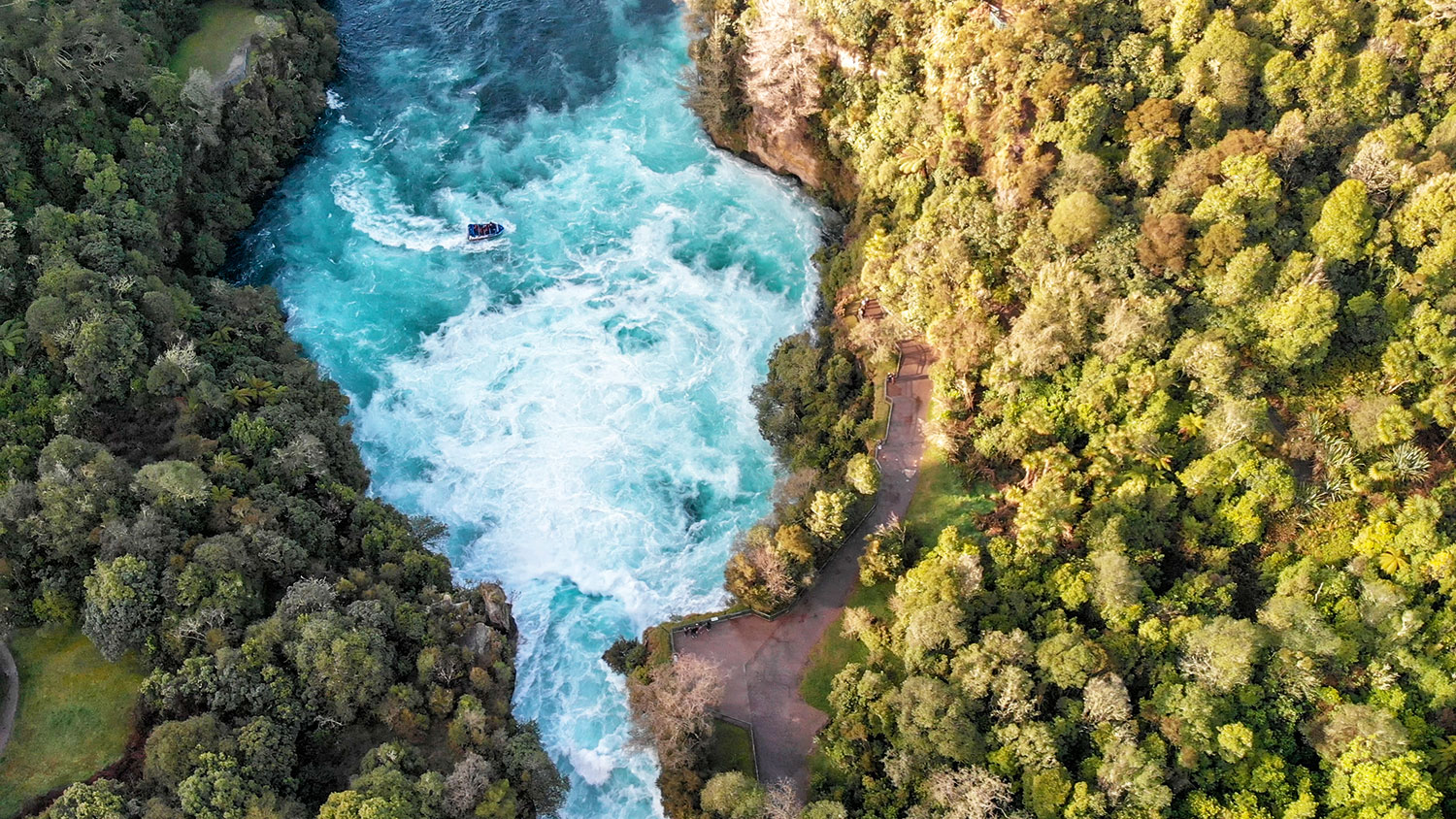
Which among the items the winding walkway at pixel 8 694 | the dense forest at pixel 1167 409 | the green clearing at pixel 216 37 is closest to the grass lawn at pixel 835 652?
the dense forest at pixel 1167 409

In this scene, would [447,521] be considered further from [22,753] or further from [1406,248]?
[1406,248]

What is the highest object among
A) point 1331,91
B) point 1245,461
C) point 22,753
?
point 1331,91

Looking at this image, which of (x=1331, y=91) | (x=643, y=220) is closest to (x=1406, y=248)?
(x=1331, y=91)

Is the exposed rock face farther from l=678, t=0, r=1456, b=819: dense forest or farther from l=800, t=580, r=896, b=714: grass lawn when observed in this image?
l=800, t=580, r=896, b=714: grass lawn

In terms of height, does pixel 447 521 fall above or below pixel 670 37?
below

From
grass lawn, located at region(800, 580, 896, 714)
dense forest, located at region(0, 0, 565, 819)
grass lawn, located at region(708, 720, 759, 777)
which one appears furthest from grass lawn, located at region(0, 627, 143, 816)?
grass lawn, located at region(800, 580, 896, 714)
